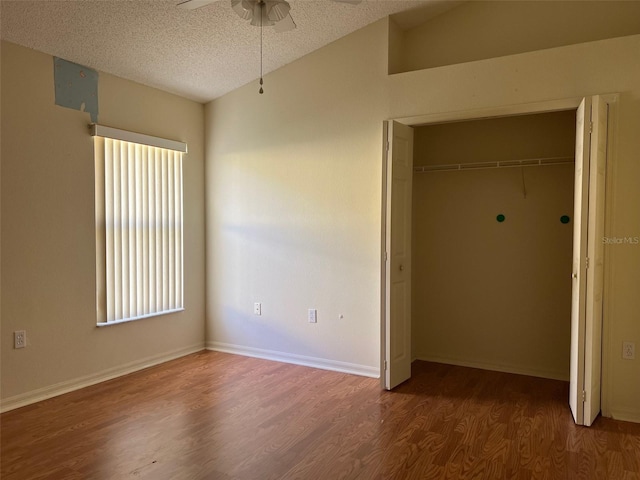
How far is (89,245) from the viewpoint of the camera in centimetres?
380

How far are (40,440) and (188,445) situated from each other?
904 mm

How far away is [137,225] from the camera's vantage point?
13.8 feet

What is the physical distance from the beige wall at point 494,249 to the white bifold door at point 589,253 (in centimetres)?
94

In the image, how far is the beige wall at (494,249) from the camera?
4.00 meters

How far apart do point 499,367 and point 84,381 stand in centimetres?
350

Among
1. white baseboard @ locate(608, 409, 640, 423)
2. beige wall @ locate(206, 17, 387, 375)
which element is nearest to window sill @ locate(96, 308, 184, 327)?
beige wall @ locate(206, 17, 387, 375)

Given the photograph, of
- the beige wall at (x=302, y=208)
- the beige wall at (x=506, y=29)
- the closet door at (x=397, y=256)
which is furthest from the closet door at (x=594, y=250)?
the beige wall at (x=302, y=208)

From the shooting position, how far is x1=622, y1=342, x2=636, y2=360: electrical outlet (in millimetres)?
3090

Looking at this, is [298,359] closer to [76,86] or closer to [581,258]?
[581,258]

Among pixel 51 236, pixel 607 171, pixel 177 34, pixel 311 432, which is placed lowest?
pixel 311 432

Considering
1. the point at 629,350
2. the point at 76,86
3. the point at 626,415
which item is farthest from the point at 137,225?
the point at 626,415

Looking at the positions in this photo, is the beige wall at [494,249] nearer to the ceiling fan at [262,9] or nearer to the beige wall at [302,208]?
the beige wall at [302,208]

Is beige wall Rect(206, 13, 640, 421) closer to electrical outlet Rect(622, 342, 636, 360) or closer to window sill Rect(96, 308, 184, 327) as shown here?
electrical outlet Rect(622, 342, 636, 360)

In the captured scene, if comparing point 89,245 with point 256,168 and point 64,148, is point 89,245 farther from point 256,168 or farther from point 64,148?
point 256,168
